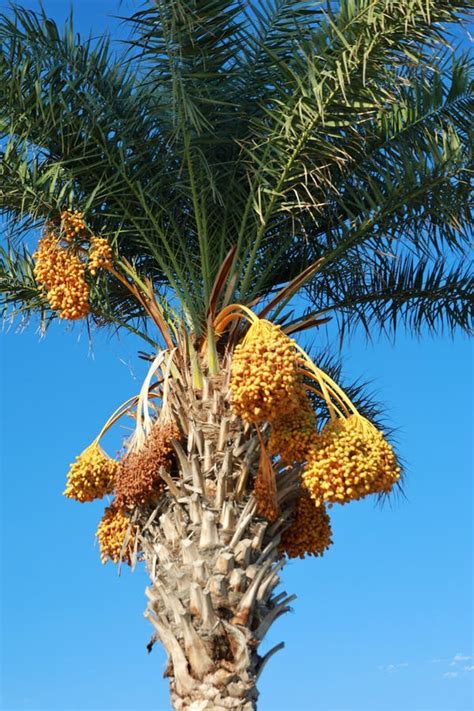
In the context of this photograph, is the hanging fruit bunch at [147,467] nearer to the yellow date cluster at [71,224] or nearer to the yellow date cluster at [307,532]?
the yellow date cluster at [307,532]

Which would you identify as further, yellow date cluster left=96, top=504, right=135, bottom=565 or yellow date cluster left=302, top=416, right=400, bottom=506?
yellow date cluster left=96, top=504, right=135, bottom=565

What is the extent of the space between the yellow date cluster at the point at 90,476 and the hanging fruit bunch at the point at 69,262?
1302mm

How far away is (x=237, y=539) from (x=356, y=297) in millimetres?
3492

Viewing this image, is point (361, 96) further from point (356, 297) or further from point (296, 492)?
point (296, 492)

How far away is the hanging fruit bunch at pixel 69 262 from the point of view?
966 cm

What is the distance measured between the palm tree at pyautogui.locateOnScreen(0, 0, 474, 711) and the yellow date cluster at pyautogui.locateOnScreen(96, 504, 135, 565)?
0.07 feet

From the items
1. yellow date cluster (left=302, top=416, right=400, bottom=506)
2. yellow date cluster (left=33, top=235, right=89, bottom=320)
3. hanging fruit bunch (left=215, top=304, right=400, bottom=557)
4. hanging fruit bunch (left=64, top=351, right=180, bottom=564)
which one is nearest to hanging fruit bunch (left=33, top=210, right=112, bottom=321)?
yellow date cluster (left=33, top=235, right=89, bottom=320)

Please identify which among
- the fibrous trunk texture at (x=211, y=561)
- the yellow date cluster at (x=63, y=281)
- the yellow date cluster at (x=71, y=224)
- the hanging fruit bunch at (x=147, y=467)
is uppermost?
the yellow date cluster at (x=71, y=224)

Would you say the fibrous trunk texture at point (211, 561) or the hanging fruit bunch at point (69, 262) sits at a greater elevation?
the hanging fruit bunch at point (69, 262)

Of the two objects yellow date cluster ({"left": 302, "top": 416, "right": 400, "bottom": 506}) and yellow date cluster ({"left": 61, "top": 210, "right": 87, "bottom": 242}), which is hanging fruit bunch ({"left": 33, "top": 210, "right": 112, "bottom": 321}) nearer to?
yellow date cluster ({"left": 61, "top": 210, "right": 87, "bottom": 242})

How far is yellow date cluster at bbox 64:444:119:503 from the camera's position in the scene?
9.72m

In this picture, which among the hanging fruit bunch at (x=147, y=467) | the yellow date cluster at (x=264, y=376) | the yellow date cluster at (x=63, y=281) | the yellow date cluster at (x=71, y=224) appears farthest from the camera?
the yellow date cluster at (x=71, y=224)

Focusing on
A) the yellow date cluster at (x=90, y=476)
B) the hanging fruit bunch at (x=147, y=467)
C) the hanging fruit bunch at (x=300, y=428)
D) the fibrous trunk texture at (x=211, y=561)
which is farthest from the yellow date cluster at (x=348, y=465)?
the yellow date cluster at (x=90, y=476)

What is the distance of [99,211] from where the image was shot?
1038 cm
